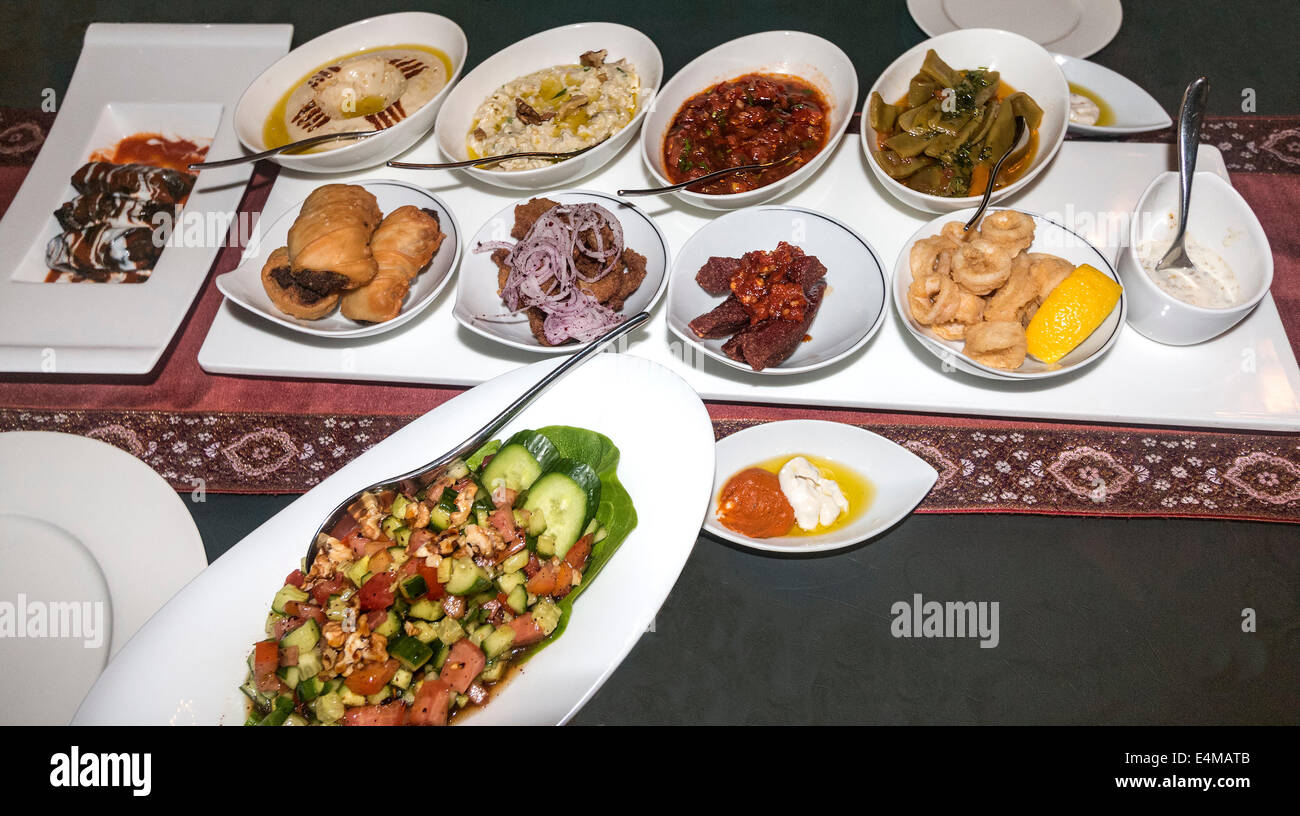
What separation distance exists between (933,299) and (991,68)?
1291mm

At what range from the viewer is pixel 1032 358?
8.63 ft

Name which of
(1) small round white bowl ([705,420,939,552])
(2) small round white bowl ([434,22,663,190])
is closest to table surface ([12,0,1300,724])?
(1) small round white bowl ([705,420,939,552])

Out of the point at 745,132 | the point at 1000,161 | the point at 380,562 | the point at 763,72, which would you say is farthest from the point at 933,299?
the point at 380,562

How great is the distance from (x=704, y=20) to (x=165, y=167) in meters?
2.74

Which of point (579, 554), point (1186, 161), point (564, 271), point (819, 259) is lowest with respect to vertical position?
point (579, 554)

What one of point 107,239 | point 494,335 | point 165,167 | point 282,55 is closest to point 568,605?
point 494,335

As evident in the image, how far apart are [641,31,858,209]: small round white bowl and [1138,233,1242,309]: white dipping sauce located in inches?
48.9

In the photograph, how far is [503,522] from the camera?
226 centimetres

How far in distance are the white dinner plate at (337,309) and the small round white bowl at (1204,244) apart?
249 cm

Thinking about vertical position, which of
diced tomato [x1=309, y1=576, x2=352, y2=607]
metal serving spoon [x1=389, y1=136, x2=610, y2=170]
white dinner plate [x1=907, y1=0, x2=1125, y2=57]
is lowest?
diced tomato [x1=309, y1=576, x2=352, y2=607]

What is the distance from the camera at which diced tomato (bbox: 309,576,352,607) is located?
2223 millimetres

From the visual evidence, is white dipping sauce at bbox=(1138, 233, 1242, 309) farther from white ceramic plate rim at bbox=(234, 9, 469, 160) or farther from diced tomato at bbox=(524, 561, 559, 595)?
white ceramic plate rim at bbox=(234, 9, 469, 160)

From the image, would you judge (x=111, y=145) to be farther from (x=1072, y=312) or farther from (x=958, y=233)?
(x=1072, y=312)

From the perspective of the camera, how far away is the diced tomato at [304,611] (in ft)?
7.18
